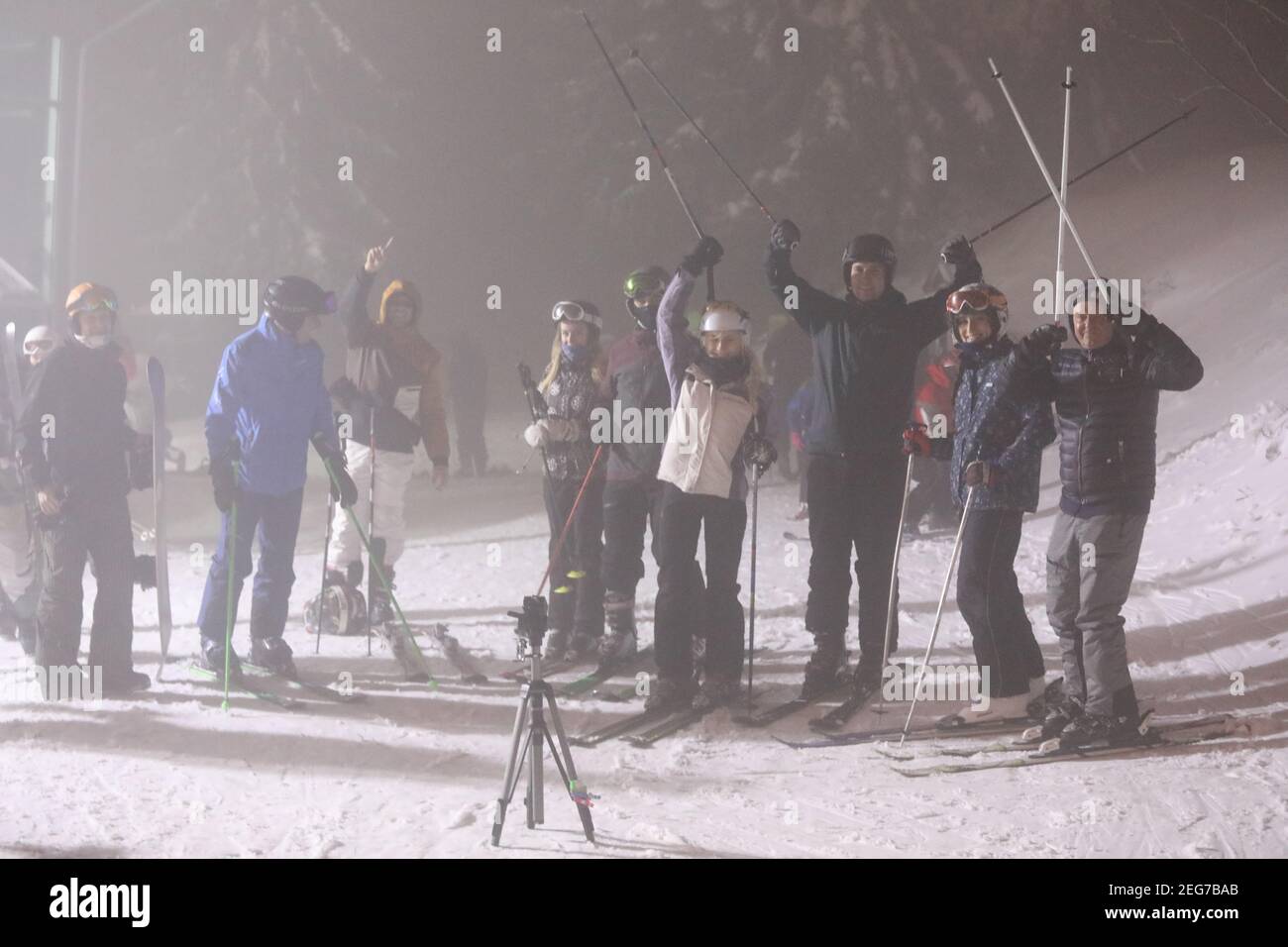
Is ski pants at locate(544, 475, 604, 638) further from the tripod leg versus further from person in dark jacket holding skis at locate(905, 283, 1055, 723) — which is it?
the tripod leg

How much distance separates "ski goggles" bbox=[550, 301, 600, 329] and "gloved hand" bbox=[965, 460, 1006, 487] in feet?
5.51

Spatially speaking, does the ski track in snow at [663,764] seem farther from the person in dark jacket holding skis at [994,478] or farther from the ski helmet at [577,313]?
the ski helmet at [577,313]

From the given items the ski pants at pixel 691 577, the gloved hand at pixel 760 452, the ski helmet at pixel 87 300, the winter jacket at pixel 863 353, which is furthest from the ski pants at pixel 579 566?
the ski helmet at pixel 87 300

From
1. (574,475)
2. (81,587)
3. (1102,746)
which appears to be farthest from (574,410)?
(1102,746)

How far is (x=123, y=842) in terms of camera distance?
3477 mm

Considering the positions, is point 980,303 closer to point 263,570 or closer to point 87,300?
point 263,570

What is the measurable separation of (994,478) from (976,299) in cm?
58

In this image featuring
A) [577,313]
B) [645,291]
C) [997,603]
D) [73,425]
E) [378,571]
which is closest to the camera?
[997,603]

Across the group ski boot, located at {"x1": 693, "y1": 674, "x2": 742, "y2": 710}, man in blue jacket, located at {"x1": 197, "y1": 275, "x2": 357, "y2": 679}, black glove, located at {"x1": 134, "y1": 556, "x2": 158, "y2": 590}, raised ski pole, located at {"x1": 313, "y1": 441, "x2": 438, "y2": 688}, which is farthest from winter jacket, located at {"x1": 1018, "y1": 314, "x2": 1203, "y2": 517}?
black glove, located at {"x1": 134, "y1": 556, "x2": 158, "y2": 590}

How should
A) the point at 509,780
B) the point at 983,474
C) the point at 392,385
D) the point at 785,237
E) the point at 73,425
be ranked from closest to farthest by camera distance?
the point at 509,780, the point at 983,474, the point at 785,237, the point at 73,425, the point at 392,385

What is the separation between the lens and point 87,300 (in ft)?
15.9

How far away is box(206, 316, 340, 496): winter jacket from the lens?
16.5ft

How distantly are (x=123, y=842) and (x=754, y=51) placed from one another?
7304 mm
